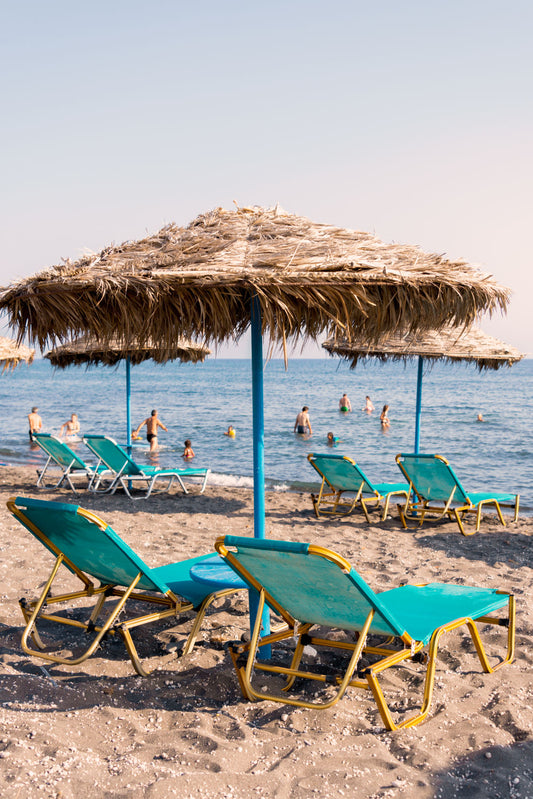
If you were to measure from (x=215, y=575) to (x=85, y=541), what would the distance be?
0.68 m

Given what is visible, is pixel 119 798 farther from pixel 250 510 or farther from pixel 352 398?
pixel 352 398

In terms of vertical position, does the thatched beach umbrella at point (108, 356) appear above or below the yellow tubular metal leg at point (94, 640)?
above

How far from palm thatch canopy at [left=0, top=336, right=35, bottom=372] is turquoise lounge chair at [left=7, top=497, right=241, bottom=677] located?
21.5 ft

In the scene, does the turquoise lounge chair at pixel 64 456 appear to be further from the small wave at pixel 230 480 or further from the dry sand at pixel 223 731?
the dry sand at pixel 223 731

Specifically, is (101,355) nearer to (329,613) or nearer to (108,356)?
(108,356)

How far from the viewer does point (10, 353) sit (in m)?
9.94

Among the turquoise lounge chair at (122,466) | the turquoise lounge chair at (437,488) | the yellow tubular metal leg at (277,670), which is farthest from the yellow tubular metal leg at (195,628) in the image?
the turquoise lounge chair at (122,466)

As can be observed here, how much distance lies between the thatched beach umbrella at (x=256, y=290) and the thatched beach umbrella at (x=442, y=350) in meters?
4.57

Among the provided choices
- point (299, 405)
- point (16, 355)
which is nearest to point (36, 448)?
point (16, 355)

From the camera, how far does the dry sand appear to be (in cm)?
229

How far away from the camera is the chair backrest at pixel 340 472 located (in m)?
7.57

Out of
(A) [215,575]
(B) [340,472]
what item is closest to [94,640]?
(A) [215,575]

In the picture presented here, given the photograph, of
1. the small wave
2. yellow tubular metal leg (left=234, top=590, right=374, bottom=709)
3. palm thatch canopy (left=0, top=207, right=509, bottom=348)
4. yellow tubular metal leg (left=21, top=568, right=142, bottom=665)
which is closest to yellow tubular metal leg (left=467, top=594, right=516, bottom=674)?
yellow tubular metal leg (left=234, top=590, right=374, bottom=709)

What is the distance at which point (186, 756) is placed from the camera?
2467 millimetres
